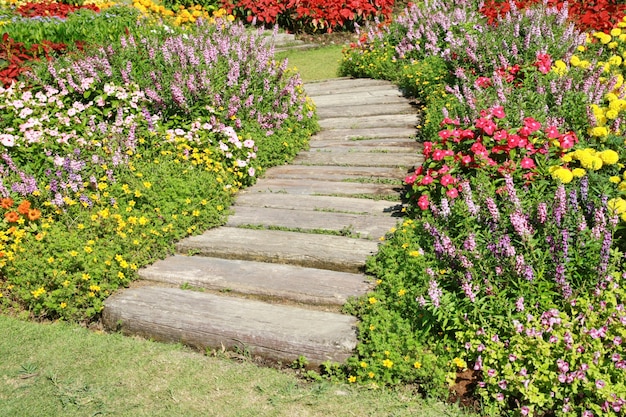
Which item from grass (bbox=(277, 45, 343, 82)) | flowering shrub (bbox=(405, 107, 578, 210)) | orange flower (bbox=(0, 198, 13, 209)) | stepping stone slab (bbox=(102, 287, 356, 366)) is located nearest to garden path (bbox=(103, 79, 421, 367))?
stepping stone slab (bbox=(102, 287, 356, 366))

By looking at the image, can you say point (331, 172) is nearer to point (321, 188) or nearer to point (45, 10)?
point (321, 188)

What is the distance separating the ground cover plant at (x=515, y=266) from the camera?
3.27 metres

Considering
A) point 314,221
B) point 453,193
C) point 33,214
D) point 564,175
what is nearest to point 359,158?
A: point 314,221

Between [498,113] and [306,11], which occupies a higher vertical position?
[306,11]

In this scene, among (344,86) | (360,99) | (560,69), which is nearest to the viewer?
(560,69)

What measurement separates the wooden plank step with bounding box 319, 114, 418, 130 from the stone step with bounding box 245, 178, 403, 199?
5.86ft

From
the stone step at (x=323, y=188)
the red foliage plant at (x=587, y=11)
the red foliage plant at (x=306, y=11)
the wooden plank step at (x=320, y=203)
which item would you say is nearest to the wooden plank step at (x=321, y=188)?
the stone step at (x=323, y=188)

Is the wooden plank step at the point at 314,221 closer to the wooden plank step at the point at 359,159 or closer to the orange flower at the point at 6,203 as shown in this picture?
the wooden plank step at the point at 359,159

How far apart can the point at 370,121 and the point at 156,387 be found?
210 inches

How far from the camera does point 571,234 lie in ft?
12.3

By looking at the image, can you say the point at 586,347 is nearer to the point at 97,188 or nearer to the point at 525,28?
the point at 97,188

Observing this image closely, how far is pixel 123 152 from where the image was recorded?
6.10m

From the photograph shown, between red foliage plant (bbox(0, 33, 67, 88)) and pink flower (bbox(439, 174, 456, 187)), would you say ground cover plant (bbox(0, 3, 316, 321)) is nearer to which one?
red foliage plant (bbox(0, 33, 67, 88))

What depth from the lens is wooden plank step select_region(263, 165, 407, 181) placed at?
254 inches
